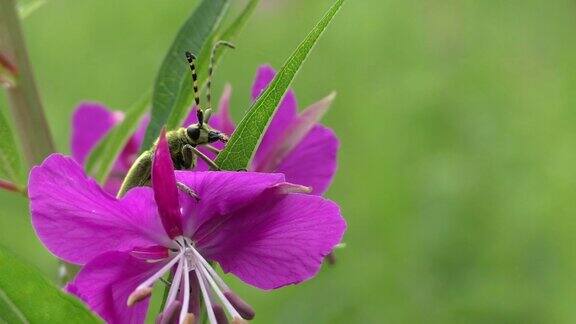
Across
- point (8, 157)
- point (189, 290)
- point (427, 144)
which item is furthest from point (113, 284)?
point (427, 144)

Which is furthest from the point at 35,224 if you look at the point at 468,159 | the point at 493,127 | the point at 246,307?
the point at 493,127

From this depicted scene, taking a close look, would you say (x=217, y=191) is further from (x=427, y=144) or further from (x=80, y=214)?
(x=427, y=144)

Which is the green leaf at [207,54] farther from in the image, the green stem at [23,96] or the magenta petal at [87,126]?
the magenta petal at [87,126]

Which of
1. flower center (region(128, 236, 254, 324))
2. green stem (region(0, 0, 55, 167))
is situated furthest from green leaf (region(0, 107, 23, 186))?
flower center (region(128, 236, 254, 324))

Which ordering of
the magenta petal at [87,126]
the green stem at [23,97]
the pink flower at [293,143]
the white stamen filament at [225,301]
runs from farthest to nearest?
the magenta petal at [87,126]
the green stem at [23,97]
the pink flower at [293,143]
the white stamen filament at [225,301]

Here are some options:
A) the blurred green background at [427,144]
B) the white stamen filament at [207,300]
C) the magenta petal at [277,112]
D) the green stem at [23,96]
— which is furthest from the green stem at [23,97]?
the blurred green background at [427,144]

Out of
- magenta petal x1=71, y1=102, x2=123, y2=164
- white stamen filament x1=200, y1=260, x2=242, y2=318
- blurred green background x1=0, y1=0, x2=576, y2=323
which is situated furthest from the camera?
blurred green background x1=0, y1=0, x2=576, y2=323

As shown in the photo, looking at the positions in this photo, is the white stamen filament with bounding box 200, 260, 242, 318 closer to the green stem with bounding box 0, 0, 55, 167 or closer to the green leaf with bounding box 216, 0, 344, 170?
the green leaf with bounding box 216, 0, 344, 170
